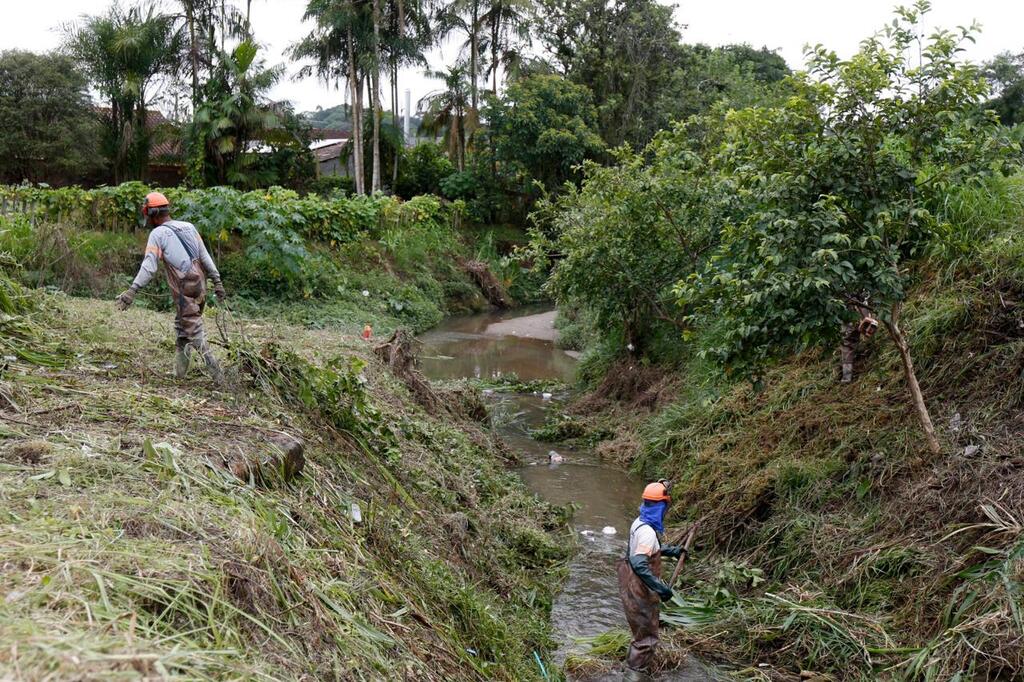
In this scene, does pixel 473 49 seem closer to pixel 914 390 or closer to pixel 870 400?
pixel 870 400

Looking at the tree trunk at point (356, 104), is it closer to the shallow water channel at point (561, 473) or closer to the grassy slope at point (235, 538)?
the shallow water channel at point (561, 473)

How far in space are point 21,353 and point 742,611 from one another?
19.5 feet

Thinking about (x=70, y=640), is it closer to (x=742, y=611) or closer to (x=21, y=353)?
(x=21, y=353)

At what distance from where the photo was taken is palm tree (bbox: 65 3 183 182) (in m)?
28.3

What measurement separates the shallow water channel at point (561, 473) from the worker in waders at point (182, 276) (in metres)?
3.75

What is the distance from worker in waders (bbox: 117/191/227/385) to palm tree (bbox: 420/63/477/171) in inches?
1106

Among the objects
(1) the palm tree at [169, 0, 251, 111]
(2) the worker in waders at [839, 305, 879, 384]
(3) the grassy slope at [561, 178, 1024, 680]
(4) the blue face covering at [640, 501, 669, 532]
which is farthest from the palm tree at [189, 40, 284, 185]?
(4) the blue face covering at [640, 501, 669, 532]

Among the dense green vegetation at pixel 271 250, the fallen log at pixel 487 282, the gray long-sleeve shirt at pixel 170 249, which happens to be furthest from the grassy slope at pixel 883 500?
the fallen log at pixel 487 282

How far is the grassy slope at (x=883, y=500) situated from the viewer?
572 cm

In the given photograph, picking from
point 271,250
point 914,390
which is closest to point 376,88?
point 271,250

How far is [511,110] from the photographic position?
101 feet

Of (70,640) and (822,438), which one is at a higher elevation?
(70,640)

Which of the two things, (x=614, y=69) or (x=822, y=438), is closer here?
(x=822, y=438)

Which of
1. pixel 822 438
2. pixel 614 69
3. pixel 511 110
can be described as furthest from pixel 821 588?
pixel 614 69
